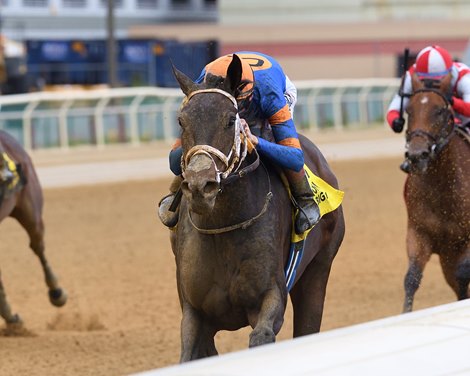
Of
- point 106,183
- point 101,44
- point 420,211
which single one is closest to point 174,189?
point 420,211

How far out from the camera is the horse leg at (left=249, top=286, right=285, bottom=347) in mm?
4453

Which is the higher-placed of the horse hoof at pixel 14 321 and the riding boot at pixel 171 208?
the riding boot at pixel 171 208

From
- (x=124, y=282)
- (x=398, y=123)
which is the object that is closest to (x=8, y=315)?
(x=124, y=282)

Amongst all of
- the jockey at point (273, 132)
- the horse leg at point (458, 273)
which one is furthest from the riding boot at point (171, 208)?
the horse leg at point (458, 273)

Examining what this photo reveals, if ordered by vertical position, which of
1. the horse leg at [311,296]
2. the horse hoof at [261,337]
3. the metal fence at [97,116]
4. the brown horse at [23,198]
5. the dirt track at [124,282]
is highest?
the horse hoof at [261,337]

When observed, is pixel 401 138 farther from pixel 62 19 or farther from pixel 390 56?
pixel 62 19

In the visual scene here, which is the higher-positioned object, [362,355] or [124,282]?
[362,355]

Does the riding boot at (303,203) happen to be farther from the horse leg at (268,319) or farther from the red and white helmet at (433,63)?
the red and white helmet at (433,63)

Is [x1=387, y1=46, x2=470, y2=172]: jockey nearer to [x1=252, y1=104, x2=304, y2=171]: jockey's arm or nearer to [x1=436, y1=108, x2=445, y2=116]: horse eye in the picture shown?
[x1=436, y1=108, x2=445, y2=116]: horse eye

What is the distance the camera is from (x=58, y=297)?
8.52 m

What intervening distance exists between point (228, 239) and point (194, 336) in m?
0.41

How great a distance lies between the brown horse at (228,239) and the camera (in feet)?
14.5

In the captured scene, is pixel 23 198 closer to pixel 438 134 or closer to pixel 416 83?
pixel 416 83

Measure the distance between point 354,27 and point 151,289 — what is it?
21.8m
